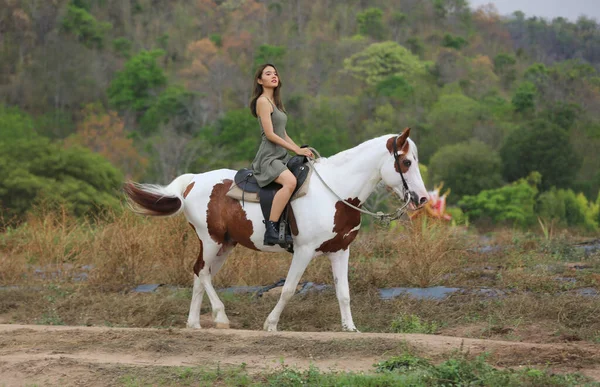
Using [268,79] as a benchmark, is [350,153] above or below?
below

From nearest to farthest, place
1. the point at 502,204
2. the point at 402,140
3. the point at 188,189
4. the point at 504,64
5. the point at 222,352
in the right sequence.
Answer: the point at 222,352 → the point at 402,140 → the point at 188,189 → the point at 502,204 → the point at 504,64

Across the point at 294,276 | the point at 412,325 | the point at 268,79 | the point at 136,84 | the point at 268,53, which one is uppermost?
the point at 268,53

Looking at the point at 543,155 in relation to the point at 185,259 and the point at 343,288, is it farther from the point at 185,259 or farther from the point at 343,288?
the point at 343,288

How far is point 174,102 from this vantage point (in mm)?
60312

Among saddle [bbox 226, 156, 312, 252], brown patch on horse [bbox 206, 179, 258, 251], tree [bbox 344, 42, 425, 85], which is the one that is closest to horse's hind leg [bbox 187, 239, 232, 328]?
brown patch on horse [bbox 206, 179, 258, 251]

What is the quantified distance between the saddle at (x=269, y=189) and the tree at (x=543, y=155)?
1373 inches

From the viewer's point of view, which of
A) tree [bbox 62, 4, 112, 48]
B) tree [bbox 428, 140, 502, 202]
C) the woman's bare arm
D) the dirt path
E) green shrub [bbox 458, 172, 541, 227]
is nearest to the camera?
the dirt path

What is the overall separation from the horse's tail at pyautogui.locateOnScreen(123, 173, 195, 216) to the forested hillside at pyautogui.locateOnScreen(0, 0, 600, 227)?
14.6 m

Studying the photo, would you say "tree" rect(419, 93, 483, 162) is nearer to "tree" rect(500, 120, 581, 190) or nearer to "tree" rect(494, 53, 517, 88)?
"tree" rect(500, 120, 581, 190)

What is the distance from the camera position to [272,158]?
815 centimetres

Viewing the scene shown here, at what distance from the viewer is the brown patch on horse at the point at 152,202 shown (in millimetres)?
8645

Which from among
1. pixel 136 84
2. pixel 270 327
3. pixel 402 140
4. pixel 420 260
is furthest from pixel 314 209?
pixel 136 84

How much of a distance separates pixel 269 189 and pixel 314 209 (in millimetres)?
481

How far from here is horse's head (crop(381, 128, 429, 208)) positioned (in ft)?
25.8
